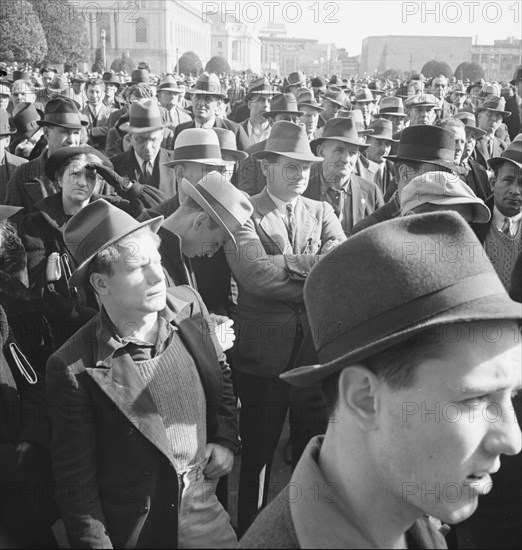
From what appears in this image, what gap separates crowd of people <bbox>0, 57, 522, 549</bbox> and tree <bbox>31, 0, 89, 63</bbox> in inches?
1083

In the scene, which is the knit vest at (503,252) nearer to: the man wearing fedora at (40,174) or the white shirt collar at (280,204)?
the white shirt collar at (280,204)

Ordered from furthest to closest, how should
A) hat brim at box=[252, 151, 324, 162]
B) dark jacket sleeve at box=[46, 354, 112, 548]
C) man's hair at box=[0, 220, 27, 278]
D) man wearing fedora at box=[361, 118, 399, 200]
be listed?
man wearing fedora at box=[361, 118, 399, 200], hat brim at box=[252, 151, 324, 162], man's hair at box=[0, 220, 27, 278], dark jacket sleeve at box=[46, 354, 112, 548]

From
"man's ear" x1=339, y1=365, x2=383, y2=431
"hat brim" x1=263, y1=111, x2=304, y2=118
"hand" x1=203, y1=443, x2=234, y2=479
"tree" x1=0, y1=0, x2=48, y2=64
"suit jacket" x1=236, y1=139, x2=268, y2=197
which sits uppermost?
"tree" x1=0, y1=0, x2=48, y2=64

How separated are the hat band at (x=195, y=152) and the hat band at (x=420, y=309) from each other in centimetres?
359

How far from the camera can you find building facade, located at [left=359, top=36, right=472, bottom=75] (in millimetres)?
87125

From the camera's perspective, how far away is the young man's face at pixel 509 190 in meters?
4.05

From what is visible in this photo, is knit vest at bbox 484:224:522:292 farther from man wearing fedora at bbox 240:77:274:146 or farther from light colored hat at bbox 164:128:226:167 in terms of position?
man wearing fedora at bbox 240:77:274:146

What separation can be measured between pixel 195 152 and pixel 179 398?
8.68ft

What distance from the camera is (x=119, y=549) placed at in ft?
7.89

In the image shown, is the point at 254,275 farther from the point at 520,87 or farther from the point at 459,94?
the point at 459,94

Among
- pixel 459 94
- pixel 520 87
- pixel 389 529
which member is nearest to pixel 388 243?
pixel 389 529

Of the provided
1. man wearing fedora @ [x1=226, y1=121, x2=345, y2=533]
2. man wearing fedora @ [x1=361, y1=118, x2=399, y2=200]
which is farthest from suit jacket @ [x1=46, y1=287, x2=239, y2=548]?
man wearing fedora @ [x1=361, y1=118, x2=399, y2=200]

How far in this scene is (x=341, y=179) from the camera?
5.29 m

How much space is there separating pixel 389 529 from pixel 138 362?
1.30 m
